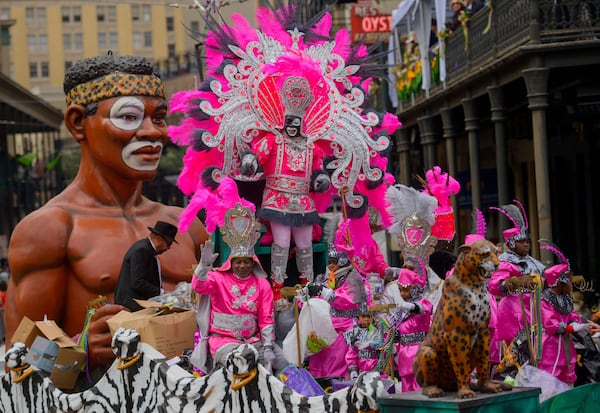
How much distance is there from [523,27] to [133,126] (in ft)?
32.7

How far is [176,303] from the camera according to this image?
9227 mm

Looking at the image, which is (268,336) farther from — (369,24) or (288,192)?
(369,24)

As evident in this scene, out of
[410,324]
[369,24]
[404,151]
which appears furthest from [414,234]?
[369,24]

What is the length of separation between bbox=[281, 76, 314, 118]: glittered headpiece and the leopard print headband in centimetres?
130

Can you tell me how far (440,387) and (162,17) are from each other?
96.0m

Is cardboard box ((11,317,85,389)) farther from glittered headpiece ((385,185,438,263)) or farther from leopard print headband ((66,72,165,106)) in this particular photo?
glittered headpiece ((385,185,438,263))

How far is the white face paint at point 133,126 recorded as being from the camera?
365 inches

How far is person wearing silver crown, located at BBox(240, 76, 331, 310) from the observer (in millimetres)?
10297

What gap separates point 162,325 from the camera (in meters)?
8.67

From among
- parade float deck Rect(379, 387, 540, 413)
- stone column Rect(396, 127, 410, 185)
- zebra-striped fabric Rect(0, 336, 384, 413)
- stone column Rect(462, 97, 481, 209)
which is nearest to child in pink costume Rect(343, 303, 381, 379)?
zebra-striped fabric Rect(0, 336, 384, 413)

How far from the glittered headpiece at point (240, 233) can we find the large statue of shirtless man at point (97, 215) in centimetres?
66

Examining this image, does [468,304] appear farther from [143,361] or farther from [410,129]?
[410,129]

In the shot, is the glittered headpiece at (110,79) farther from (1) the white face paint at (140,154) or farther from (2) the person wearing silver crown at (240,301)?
(2) the person wearing silver crown at (240,301)

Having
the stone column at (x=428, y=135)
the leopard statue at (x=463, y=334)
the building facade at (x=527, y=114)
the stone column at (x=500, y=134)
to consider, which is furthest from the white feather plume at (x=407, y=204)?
the stone column at (x=428, y=135)
